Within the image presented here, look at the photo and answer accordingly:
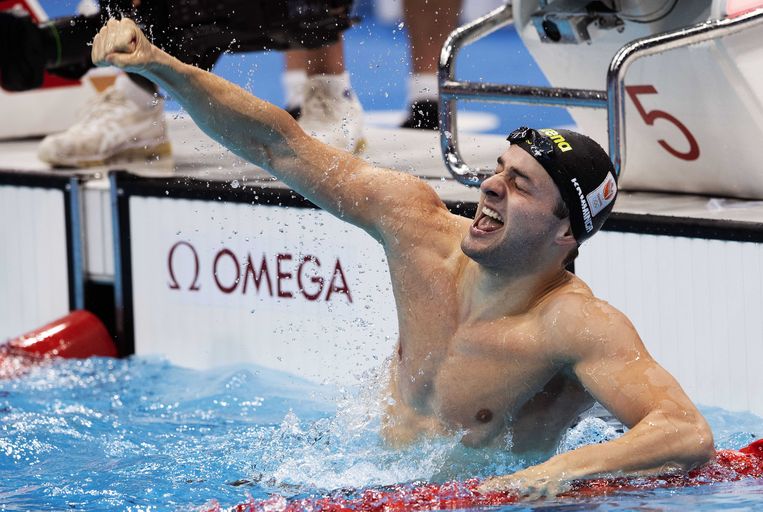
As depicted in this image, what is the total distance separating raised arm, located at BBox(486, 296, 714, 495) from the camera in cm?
209

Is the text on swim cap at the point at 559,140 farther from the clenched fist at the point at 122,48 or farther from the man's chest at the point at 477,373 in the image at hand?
the clenched fist at the point at 122,48

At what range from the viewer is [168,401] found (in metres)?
3.69

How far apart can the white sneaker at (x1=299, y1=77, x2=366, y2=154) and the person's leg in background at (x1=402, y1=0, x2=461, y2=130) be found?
404mm

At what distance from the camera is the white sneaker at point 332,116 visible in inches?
166

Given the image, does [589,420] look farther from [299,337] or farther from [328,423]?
[299,337]

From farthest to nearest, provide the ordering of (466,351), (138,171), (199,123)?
1. (138,171)
2. (199,123)
3. (466,351)

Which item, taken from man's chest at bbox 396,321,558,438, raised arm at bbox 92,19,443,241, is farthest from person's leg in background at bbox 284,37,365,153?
man's chest at bbox 396,321,558,438

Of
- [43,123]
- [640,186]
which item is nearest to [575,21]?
[640,186]

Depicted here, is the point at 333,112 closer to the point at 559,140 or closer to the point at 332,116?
the point at 332,116

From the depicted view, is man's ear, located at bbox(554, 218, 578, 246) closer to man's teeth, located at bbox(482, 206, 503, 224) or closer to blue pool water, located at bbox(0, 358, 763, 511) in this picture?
man's teeth, located at bbox(482, 206, 503, 224)

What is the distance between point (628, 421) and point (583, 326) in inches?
7.0

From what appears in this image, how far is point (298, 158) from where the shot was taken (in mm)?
2568

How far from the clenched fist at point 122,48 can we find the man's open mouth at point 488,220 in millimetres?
655

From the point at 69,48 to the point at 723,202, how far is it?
222cm
